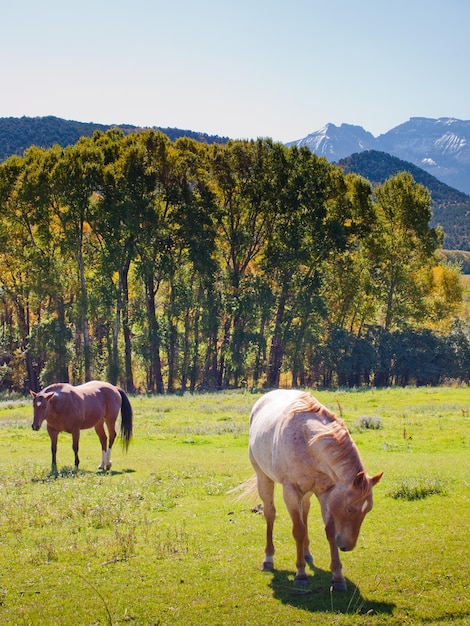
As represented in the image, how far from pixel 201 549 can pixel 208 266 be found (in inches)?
1571

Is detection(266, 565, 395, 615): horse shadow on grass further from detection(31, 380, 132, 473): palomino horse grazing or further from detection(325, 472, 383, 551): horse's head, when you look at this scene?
detection(31, 380, 132, 473): palomino horse grazing

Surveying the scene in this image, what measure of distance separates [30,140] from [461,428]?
160m

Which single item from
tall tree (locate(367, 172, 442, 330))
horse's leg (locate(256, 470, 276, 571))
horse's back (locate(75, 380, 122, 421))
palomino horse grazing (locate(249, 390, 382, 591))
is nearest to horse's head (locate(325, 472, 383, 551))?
palomino horse grazing (locate(249, 390, 382, 591))

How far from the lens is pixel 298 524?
8.62 m

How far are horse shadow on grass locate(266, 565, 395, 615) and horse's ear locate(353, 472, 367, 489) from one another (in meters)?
1.46

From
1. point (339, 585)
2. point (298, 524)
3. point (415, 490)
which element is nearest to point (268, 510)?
point (298, 524)

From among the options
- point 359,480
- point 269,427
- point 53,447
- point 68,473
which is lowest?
point 68,473

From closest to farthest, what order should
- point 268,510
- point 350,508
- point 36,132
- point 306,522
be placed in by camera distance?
point 350,508 → point 306,522 → point 268,510 → point 36,132

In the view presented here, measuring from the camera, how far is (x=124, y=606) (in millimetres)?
7934

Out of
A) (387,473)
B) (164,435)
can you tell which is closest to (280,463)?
(387,473)

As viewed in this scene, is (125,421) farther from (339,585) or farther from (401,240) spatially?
(401,240)

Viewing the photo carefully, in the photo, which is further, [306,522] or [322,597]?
[306,522]

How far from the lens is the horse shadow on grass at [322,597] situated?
7.65 metres

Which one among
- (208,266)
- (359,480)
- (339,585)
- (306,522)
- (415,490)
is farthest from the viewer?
(208,266)
